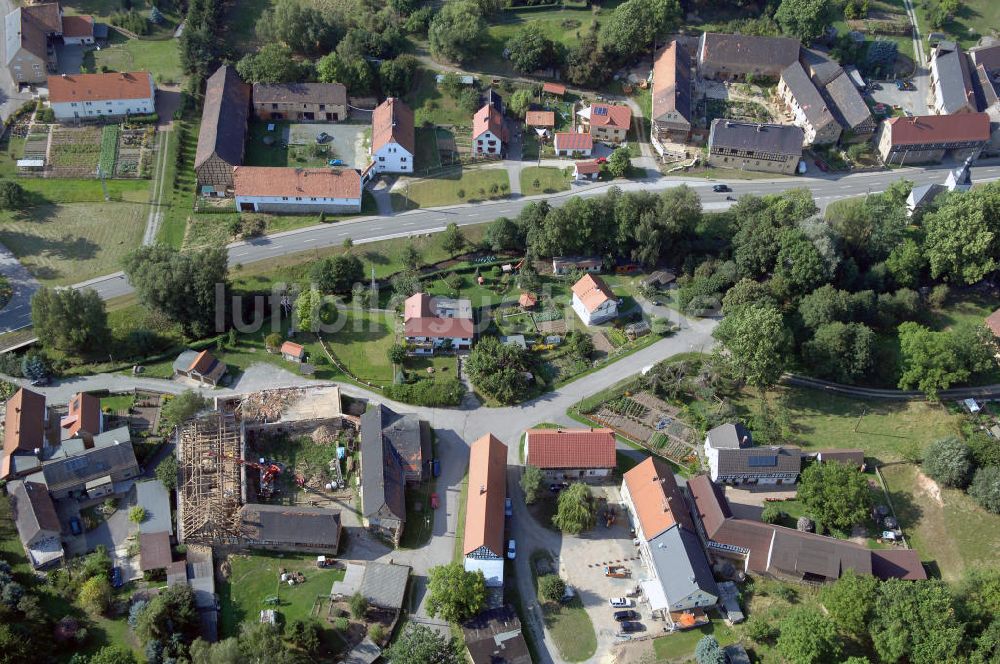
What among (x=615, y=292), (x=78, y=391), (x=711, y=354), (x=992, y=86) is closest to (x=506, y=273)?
(x=615, y=292)

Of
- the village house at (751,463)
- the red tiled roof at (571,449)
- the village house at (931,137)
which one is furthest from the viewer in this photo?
the village house at (931,137)

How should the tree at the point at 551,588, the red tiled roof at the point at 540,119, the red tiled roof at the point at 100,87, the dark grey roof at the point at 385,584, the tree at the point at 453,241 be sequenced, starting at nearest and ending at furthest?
1. the dark grey roof at the point at 385,584
2. the tree at the point at 551,588
3. the tree at the point at 453,241
4. the red tiled roof at the point at 100,87
5. the red tiled roof at the point at 540,119

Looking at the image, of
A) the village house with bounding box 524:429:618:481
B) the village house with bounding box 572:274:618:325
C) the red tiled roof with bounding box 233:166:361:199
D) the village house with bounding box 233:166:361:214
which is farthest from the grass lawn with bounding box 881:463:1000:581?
the red tiled roof with bounding box 233:166:361:199

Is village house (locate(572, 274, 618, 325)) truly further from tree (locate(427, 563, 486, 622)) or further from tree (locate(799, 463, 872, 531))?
tree (locate(427, 563, 486, 622))

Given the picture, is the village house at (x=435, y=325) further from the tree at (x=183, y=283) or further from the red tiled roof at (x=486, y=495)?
the tree at (x=183, y=283)

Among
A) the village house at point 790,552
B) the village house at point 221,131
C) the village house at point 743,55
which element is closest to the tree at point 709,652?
the village house at point 790,552

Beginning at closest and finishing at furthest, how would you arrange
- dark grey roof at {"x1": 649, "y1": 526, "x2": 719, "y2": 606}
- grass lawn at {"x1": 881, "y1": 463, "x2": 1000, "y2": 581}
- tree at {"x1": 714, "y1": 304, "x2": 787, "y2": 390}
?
dark grey roof at {"x1": 649, "y1": 526, "x2": 719, "y2": 606} → grass lawn at {"x1": 881, "y1": 463, "x2": 1000, "y2": 581} → tree at {"x1": 714, "y1": 304, "x2": 787, "y2": 390}

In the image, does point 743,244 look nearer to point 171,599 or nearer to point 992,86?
point 992,86
